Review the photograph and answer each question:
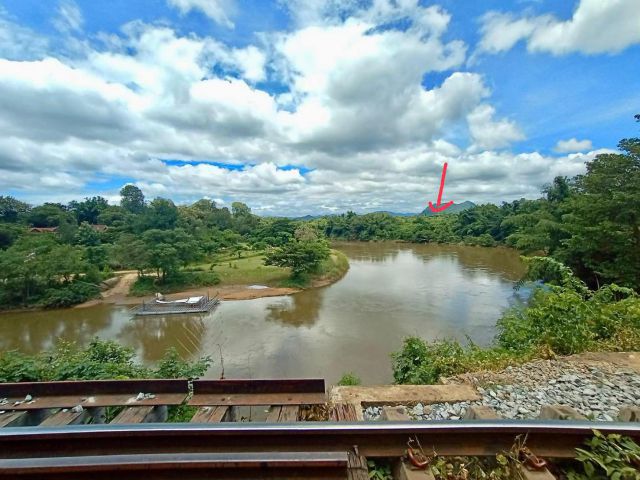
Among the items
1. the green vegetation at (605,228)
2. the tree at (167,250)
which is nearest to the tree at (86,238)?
the tree at (167,250)

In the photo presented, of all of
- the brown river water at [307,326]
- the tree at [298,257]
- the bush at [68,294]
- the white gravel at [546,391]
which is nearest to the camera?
the white gravel at [546,391]

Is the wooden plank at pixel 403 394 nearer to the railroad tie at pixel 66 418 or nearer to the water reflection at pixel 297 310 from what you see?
the railroad tie at pixel 66 418

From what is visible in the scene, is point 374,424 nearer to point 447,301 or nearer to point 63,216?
point 447,301

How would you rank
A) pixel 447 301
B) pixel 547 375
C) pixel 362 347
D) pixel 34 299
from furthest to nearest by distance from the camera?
pixel 34 299 → pixel 447 301 → pixel 362 347 → pixel 547 375

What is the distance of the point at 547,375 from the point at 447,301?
43.4 ft

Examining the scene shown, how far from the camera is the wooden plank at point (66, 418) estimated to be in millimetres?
2188

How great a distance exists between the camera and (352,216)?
2440 inches

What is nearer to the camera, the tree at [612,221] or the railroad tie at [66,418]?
the railroad tie at [66,418]

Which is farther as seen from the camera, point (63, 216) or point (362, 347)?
point (63, 216)

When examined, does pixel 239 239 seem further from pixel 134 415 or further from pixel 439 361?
pixel 134 415

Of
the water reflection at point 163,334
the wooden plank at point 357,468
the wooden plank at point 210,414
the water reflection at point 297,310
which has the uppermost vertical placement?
the wooden plank at point 357,468

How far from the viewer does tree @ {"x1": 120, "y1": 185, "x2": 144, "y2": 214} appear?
5181 cm

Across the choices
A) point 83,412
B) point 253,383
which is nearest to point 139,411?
point 83,412

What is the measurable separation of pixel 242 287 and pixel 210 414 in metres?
19.5
